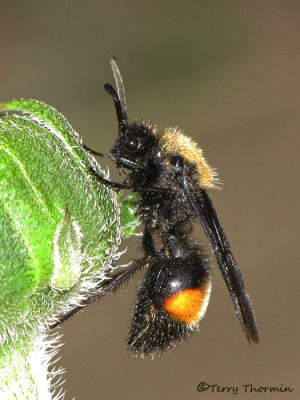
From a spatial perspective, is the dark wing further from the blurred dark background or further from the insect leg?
the blurred dark background

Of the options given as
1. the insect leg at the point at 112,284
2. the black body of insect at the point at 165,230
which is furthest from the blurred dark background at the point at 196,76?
the insect leg at the point at 112,284

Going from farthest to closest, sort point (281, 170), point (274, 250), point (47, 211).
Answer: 1. point (281, 170)
2. point (274, 250)
3. point (47, 211)

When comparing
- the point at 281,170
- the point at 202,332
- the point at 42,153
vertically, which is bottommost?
the point at 202,332

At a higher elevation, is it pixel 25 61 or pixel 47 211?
pixel 25 61

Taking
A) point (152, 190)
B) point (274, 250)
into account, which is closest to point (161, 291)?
point (152, 190)

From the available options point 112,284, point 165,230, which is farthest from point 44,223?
point 165,230

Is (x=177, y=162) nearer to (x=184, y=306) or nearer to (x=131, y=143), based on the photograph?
(x=131, y=143)

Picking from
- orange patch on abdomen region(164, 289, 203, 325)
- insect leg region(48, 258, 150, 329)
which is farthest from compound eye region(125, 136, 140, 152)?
orange patch on abdomen region(164, 289, 203, 325)

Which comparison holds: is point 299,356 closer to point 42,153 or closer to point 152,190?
point 152,190
